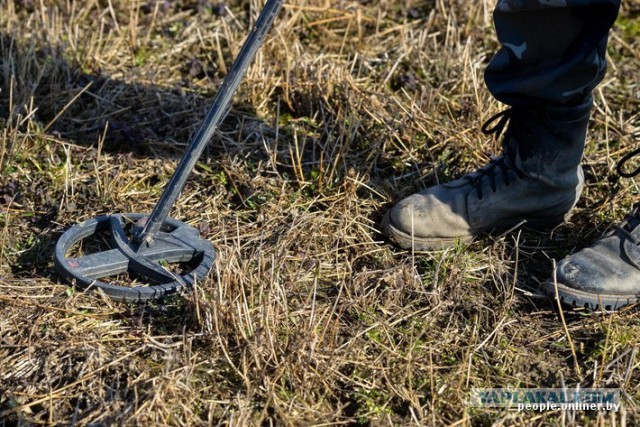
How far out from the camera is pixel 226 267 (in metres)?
2.75

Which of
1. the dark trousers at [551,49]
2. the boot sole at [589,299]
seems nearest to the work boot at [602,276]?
the boot sole at [589,299]

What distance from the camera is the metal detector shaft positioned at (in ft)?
9.21

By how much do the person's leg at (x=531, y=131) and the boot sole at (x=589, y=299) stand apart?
1.35 feet

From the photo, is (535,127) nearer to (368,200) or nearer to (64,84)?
(368,200)

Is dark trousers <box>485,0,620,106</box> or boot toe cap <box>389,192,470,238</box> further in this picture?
boot toe cap <box>389,192,470,238</box>

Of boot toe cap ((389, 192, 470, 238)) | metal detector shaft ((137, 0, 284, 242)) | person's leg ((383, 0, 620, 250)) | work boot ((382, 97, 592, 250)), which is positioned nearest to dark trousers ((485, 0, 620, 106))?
person's leg ((383, 0, 620, 250))

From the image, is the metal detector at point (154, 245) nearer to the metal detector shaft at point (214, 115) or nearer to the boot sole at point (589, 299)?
the metal detector shaft at point (214, 115)

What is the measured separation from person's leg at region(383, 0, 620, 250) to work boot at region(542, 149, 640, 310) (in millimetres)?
312

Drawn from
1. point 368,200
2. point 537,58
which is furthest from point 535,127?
point 368,200

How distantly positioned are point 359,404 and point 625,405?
75cm

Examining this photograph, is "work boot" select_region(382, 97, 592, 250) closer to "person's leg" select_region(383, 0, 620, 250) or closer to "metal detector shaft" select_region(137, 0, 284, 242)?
"person's leg" select_region(383, 0, 620, 250)

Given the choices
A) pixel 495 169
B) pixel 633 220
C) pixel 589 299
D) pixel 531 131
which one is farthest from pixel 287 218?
pixel 633 220

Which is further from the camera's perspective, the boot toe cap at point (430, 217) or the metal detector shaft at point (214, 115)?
the boot toe cap at point (430, 217)

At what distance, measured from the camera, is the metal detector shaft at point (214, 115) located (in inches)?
110
